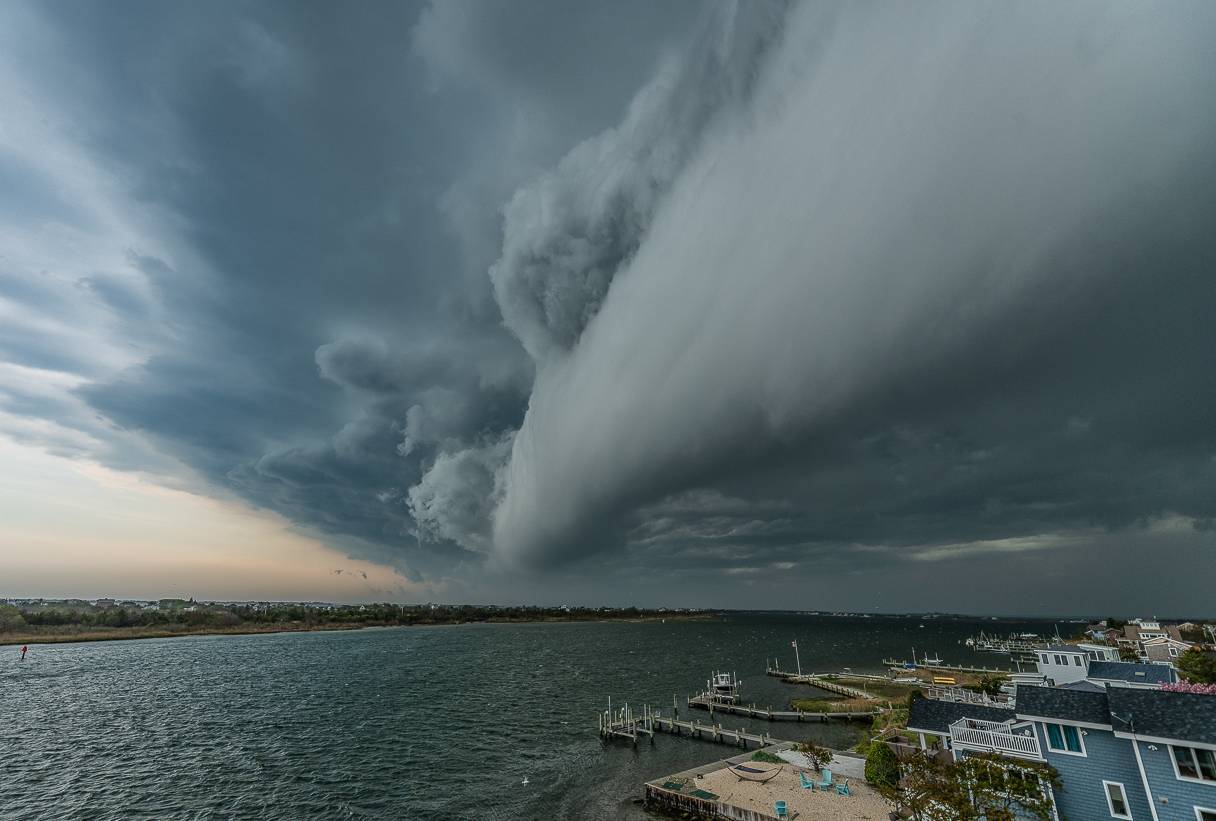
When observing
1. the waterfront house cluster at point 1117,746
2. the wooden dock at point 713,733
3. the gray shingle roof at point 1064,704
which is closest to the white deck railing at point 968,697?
the wooden dock at point 713,733

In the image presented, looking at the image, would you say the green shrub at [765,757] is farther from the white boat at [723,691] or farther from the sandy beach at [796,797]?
the white boat at [723,691]

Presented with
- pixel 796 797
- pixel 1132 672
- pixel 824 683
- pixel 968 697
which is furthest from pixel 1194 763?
pixel 824 683

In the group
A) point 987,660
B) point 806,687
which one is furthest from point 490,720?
point 987,660

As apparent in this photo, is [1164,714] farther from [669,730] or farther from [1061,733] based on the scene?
[669,730]

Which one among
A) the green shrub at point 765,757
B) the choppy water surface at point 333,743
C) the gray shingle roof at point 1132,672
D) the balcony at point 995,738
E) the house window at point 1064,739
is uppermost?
the gray shingle roof at point 1132,672

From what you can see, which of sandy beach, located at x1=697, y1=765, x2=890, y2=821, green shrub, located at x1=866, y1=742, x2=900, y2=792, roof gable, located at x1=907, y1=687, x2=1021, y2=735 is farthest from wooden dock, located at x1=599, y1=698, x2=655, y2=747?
roof gable, located at x1=907, y1=687, x2=1021, y2=735

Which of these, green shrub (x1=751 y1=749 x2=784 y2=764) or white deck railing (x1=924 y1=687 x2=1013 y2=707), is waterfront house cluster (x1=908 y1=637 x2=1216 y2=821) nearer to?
green shrub (x1=751 y1=749 x2=784 y2=764)
